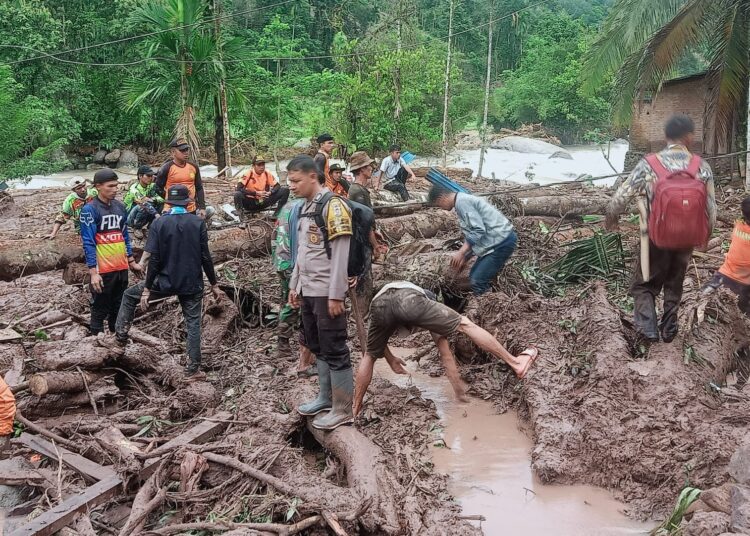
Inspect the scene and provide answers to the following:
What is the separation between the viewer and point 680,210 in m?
4.53

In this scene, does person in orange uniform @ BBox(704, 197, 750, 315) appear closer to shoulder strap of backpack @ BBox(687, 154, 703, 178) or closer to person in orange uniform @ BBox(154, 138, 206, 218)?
shoulder strap of backpack @ BBox(687, 154, 703, 178)

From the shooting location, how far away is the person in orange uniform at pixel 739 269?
18.9ft

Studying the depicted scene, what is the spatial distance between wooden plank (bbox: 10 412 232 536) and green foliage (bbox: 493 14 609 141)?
3087 centimetres

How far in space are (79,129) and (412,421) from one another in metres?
23.4

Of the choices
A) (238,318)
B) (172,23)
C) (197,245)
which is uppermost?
(172,23)

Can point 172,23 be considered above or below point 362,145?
above

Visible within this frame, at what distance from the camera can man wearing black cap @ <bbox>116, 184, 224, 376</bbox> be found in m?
5.52

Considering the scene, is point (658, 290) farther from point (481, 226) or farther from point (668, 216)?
point (481, 226)

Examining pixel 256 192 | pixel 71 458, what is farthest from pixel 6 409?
pixel 256 192

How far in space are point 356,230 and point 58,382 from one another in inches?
104

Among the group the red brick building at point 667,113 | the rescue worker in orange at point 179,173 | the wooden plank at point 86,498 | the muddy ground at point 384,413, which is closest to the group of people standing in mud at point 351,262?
the muddy ground at point 384,413

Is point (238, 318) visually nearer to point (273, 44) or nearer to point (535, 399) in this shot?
point (535, 399)

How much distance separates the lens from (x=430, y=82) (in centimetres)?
2309

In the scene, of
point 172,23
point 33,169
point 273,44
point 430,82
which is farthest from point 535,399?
point 273,44
